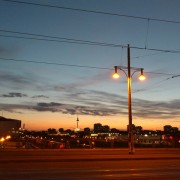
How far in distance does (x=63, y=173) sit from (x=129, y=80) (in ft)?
49.0

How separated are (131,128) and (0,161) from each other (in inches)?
487

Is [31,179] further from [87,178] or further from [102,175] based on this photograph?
[102,175]

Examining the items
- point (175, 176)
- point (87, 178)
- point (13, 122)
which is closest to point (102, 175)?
point (87, 178)

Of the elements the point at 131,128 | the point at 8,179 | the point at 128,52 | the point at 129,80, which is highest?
the point at 128,52

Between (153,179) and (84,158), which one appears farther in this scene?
(84,158)

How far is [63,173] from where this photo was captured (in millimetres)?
17562

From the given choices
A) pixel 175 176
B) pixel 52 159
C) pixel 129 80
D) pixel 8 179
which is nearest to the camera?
pixel 8 179

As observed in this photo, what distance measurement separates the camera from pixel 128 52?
31531 mm

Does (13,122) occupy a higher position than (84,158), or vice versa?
(13,122)

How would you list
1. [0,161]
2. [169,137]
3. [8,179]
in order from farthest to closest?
[169,137] → [0,161] → [8,179]

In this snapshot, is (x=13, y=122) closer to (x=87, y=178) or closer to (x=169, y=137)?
(x=169, y=137)

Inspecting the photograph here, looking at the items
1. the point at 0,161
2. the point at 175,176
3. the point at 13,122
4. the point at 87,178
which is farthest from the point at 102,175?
the point at 13,122

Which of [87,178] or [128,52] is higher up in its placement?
[128,52]

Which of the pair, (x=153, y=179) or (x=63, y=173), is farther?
(x=63, y=173)
